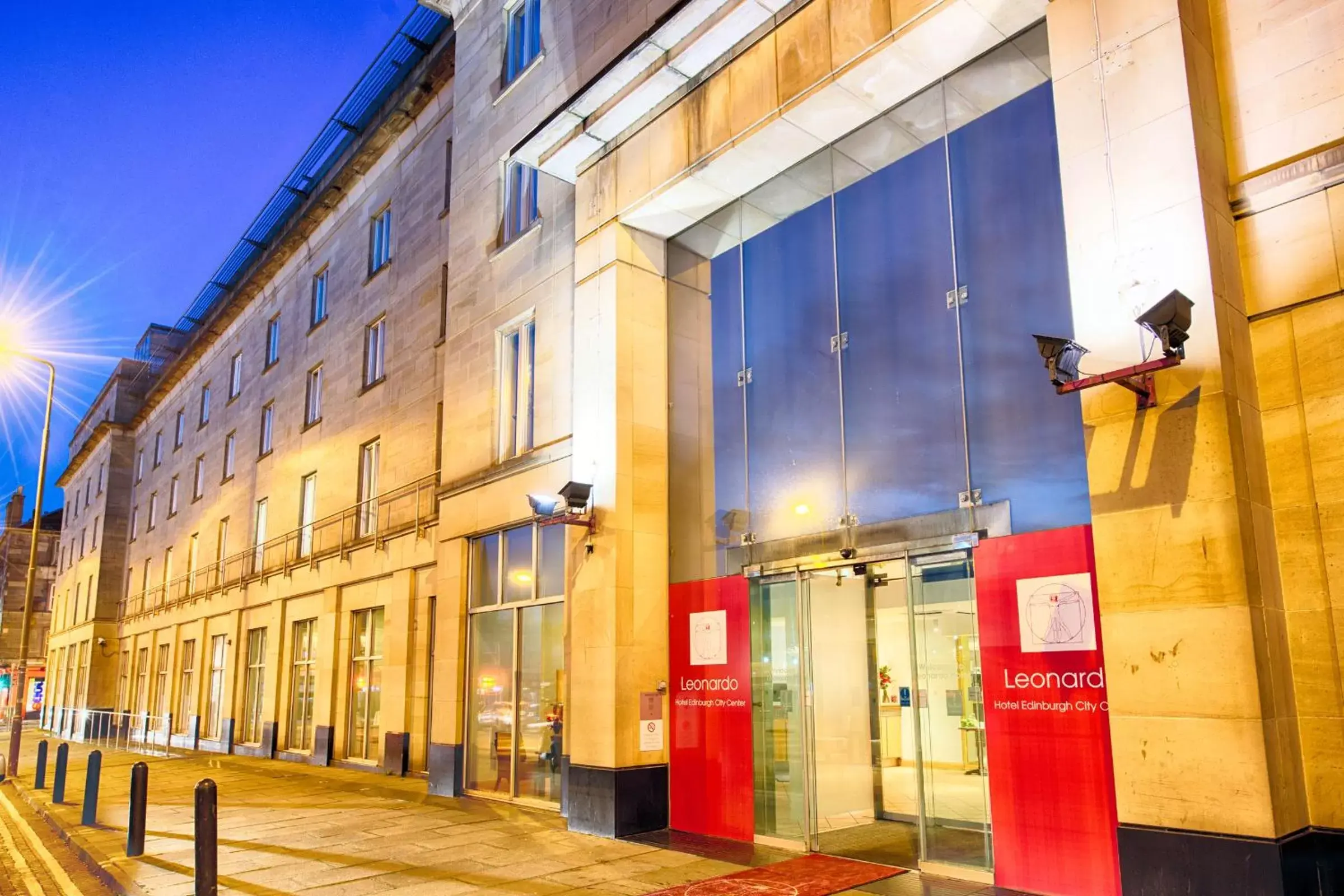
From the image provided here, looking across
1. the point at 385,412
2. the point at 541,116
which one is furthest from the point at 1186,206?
the point at 385,412

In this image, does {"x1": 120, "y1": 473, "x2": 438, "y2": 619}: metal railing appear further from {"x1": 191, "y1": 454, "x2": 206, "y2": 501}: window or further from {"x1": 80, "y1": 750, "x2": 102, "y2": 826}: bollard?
{"x1": 80, "y1": 750, "x2": 102, "y2": 826}: bollard

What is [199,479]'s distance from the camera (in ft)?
117

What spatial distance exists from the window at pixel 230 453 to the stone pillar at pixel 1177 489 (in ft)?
95.5

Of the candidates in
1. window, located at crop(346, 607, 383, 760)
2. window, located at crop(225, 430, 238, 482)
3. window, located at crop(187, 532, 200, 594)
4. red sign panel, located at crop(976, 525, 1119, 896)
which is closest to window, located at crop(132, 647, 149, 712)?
window, located at crop(187, 532, 200, 594)

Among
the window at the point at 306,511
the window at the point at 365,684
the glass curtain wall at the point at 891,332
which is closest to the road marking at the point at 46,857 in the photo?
the window at the point at 365,684

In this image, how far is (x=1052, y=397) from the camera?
8703 mm

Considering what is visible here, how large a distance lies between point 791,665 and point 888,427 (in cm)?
296

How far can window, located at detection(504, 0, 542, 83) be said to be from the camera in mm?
16328

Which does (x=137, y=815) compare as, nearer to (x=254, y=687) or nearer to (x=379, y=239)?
(x=379, y=239)

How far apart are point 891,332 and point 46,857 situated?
12046mm

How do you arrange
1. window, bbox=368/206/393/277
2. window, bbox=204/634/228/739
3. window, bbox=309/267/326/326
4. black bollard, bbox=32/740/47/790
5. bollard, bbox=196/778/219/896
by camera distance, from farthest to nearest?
window, bbox=204/634/228/739, window, bbox=309/267/326/326, window, bbox=368/206/393/277, black bollard, bbox=32/740/47/790, bollard, bbox=196/778/219/896

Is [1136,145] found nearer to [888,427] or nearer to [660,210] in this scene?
[888,427]

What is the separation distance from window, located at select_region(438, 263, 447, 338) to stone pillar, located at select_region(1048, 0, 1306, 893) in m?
13.2

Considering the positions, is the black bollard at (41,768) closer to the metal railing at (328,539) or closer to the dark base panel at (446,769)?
the metal railing at (328,539)
